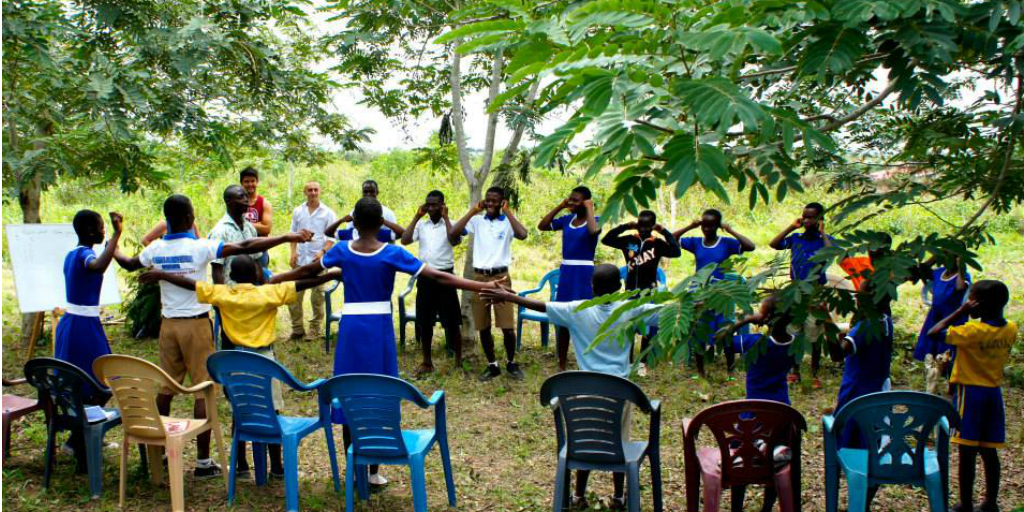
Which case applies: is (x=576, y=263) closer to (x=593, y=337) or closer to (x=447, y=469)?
(x=593, y=337)

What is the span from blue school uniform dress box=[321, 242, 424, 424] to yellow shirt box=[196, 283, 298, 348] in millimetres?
417

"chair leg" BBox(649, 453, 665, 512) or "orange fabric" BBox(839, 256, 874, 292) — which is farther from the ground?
"orange fabric" BBox(839, 256, 874, 292)

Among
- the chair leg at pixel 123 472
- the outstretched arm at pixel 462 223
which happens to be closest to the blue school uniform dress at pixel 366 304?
the chair leg at pixel 123 472

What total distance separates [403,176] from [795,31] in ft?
61.4

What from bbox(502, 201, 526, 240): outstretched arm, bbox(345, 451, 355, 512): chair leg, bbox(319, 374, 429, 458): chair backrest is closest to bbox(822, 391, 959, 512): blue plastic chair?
bbox(319, 374, 429, 458): chair backrest

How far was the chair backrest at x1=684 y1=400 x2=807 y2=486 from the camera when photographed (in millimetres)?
3756

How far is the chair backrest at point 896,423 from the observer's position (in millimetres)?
3721

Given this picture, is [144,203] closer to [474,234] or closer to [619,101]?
[474,234]

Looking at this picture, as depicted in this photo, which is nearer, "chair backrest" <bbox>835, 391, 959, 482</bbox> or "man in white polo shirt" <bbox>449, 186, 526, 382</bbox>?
"chair backrest" <bbox>835, 391, 959, 482</bbox>

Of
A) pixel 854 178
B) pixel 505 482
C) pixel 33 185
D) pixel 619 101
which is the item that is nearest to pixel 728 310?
pixel 619 101

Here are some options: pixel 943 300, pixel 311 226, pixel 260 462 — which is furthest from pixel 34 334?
pixel 943 300

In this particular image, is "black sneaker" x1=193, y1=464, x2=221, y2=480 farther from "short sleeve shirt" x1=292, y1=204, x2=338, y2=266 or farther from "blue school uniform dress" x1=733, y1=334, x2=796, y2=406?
"short sleeve shirt" x1=292, y1=204, x2=338, y2=266

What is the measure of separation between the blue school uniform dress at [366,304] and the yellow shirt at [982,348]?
3.38 m

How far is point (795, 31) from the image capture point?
10.4 feet
